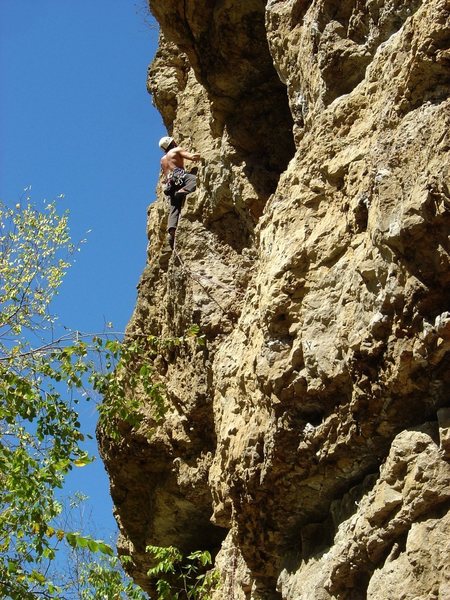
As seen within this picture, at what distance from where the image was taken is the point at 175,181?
41.8 feet

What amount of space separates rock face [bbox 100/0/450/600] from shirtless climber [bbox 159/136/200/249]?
15.6 inches

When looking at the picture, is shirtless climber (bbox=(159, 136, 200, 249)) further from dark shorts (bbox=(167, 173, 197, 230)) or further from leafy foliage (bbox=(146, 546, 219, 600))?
leafy foliage (bbox=(146, 546, 219, 600))

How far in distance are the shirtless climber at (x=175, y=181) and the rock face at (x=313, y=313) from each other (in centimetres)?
40

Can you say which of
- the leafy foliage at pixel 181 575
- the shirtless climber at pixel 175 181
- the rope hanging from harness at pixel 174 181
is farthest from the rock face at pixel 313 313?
the rope hanging from harness at pixel 174 181

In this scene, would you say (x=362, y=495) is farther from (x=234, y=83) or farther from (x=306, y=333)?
(x=234, y=83)

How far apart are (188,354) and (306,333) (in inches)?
160

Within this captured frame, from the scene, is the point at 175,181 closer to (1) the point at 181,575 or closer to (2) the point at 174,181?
(2) the point at 174,181

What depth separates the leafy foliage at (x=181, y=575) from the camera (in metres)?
10.6

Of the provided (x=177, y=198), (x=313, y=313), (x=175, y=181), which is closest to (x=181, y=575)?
(x=313, y=313)

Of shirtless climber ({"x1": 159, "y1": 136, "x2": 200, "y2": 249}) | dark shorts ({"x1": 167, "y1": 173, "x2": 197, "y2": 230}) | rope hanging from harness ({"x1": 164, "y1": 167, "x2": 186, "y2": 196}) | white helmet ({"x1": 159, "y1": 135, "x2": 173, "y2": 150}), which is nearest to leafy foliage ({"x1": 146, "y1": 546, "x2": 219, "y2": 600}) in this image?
shirtless climber ({"x1": 159, "y1": 136, "x2": 200, "y2": 249})

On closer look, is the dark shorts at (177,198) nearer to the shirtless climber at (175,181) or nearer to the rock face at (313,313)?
the shirtless climber at (175,181)

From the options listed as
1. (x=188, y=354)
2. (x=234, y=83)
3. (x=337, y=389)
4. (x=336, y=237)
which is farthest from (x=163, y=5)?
(x=337, y=389)

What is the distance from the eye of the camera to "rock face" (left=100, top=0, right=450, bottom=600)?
6336 mm

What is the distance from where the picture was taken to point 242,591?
9.49 meters
